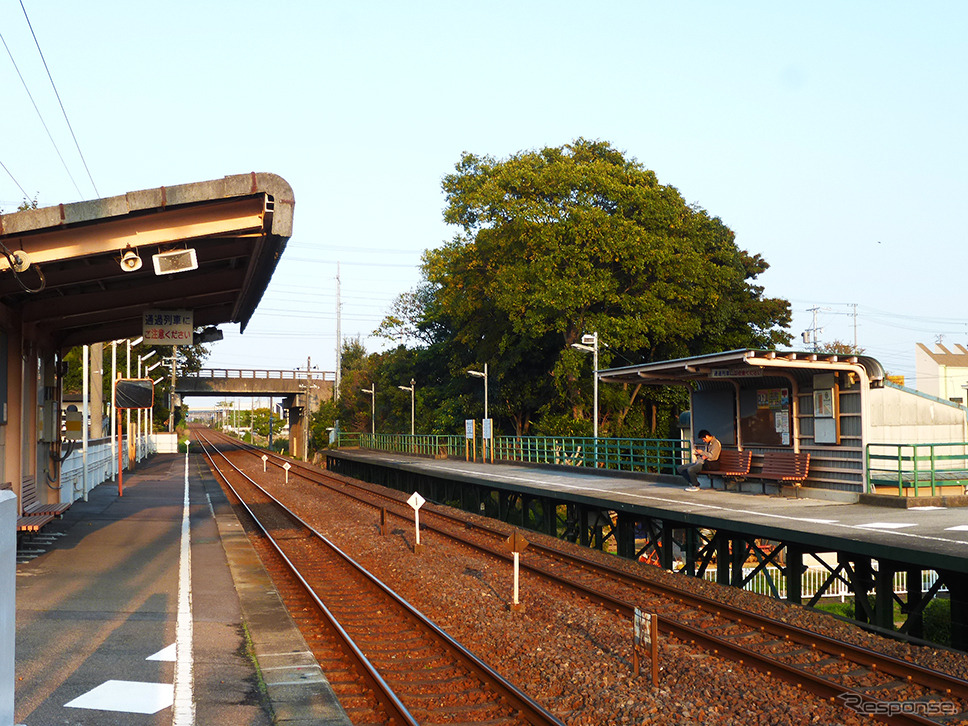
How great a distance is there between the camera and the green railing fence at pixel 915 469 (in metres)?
15.2

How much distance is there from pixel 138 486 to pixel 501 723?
33508 millimetres

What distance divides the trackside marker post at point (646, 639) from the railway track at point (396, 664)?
59.1 inches

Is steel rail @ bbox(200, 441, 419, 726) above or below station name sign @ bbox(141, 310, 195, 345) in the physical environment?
below

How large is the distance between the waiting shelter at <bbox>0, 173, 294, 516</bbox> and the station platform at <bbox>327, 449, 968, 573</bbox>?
8.04 metres

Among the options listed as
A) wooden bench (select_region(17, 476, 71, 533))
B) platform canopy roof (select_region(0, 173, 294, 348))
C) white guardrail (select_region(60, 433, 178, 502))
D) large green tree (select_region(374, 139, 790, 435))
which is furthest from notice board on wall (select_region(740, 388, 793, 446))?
large green tree (select_region(374, 139, 790, 435))

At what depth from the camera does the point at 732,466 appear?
19469 mm

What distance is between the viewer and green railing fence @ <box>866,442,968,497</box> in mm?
15156

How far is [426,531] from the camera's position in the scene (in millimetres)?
21875

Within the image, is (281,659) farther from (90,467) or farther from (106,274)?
(90,467)

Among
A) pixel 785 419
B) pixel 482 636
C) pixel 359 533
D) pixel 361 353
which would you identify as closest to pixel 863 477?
pixel 785 419

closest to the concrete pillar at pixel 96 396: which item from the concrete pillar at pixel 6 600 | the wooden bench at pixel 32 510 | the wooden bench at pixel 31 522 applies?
the wooden bench at pixel 32 510

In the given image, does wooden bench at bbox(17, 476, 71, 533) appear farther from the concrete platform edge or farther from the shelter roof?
the shelter roof

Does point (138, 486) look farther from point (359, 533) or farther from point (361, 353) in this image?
point (361, 353)

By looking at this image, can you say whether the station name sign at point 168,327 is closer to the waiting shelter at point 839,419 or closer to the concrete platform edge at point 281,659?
the concrete platform edge at point 281,659
